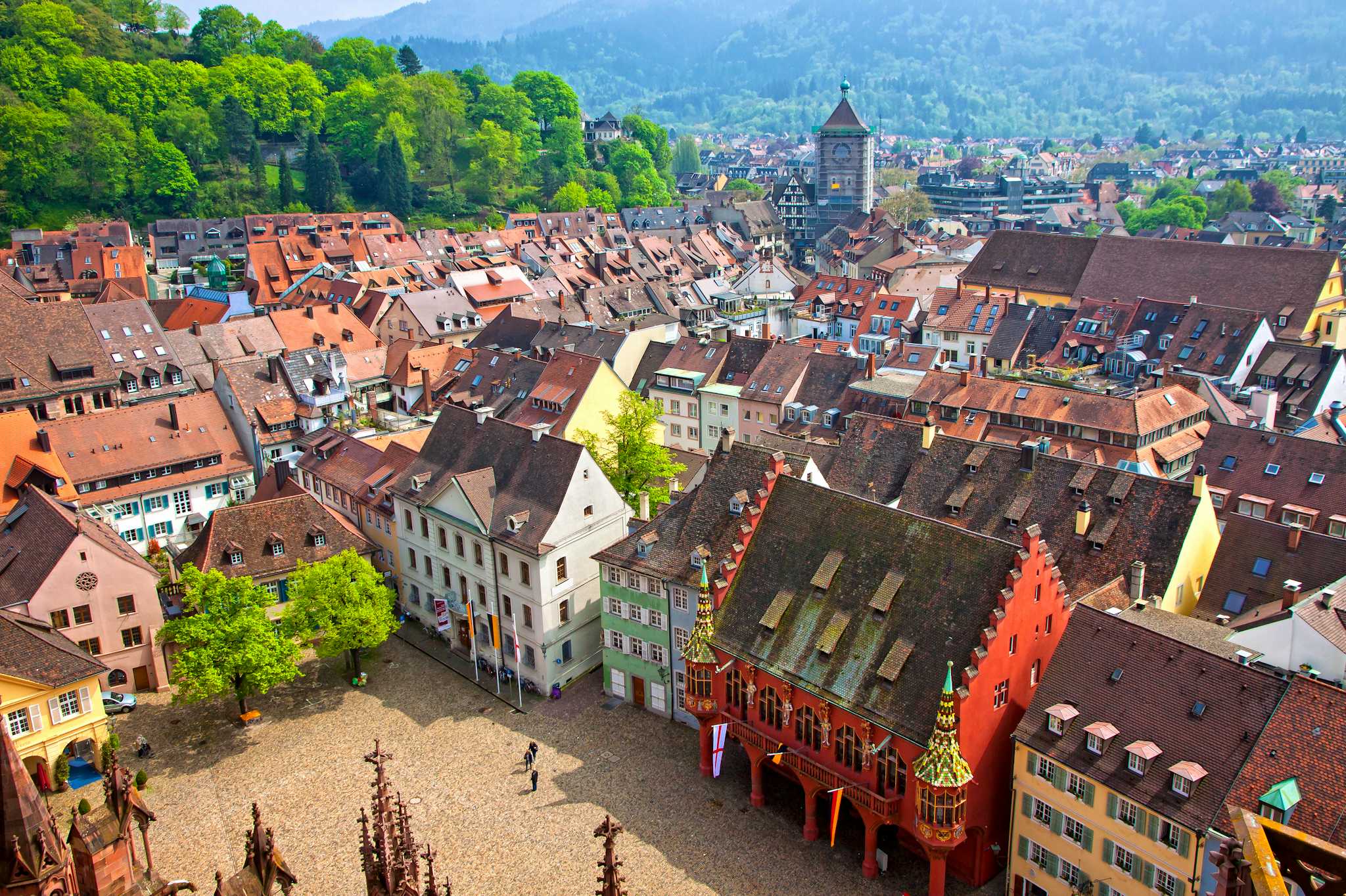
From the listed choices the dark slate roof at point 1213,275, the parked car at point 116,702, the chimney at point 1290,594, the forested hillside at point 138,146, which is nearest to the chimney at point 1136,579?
the chimney at point 1290,594

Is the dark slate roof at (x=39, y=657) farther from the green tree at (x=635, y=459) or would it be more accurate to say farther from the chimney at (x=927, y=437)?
the chimney at (x=927, y=437)

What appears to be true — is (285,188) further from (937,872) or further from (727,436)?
(937,872)

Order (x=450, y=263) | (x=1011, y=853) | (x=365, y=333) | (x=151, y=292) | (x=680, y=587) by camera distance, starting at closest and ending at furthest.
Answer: (x=1011, y=853) → (x=680, y=587) → (x=365, y=333) → (x=151, y=292) → (x=450, y=263)

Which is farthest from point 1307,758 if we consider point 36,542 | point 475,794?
point 36,542

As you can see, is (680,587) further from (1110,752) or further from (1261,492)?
(1261,492)

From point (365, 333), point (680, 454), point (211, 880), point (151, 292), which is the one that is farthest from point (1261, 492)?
point (151, 292)

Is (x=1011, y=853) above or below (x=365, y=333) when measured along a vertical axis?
below
